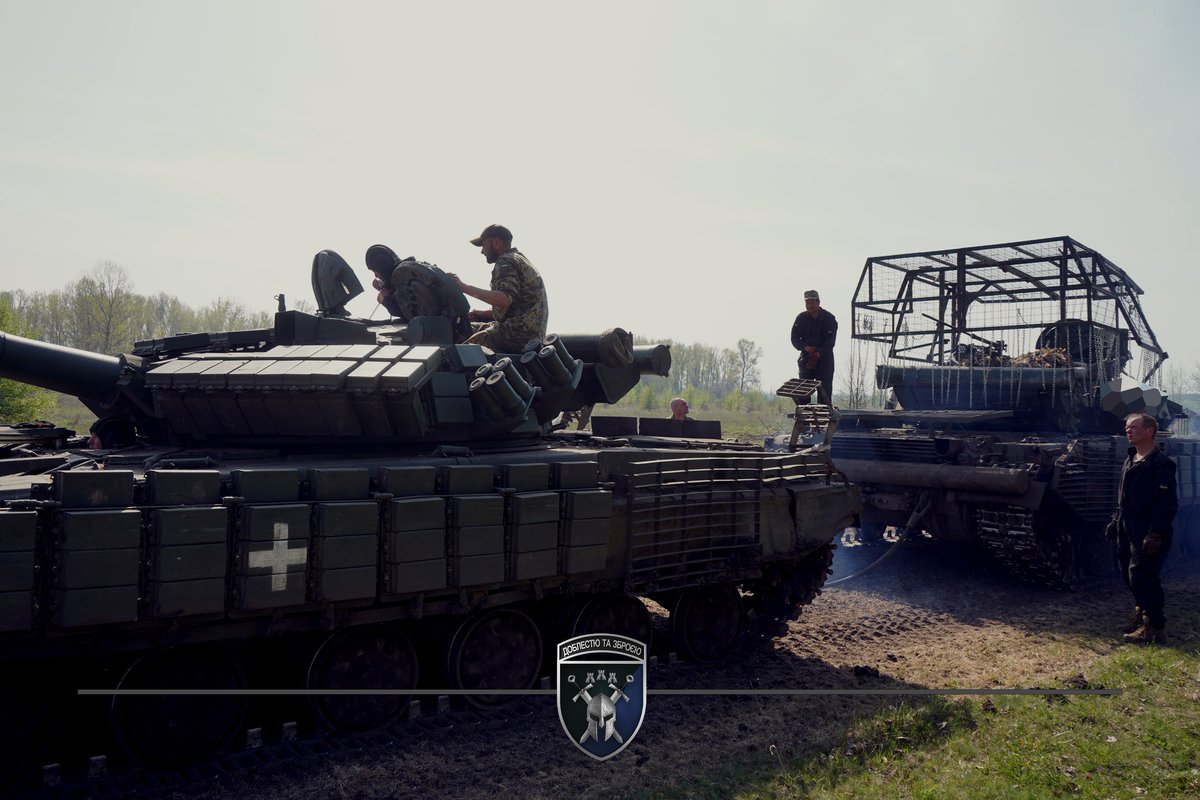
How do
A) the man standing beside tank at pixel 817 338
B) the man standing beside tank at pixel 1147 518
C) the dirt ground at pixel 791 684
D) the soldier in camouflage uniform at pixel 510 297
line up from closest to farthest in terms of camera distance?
the dirt ground at pixel 791 684
the soldier in camouflage uniform at pixel 510 297
the man standing beside tank at pixel 1147 518
the man standing beside tank at pixel 817 338

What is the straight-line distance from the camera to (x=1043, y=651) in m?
8.64

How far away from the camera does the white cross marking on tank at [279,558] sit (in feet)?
17.3

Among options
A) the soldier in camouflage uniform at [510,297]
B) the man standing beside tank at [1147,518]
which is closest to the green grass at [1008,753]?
the man standing beside tank at [1147,518]

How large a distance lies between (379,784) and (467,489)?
1839mm

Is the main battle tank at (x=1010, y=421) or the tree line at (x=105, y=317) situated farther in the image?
the tree line at (x=105, y=317)

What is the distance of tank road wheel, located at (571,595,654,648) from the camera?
723cm

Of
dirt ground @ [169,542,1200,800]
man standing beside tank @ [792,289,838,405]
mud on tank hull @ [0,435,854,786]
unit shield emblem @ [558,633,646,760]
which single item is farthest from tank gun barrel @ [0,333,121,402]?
man standing beside tank @ [792,289,838,405]

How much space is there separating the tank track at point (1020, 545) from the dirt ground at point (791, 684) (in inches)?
9.4

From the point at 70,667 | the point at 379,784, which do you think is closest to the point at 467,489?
the point at 379,784

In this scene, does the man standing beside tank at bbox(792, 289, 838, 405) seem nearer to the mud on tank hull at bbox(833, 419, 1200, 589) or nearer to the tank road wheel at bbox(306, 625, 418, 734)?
the mud on tank hull at bbox(833, 419, 1200, 589)

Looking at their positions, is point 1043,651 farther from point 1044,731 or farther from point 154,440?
point 154,440

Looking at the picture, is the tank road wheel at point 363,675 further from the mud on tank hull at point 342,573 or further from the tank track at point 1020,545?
the tank track at point 1020,545

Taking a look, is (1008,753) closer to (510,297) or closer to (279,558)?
(279,558)

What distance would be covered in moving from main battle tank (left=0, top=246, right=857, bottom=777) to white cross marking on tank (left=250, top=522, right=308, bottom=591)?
0.01 meters
